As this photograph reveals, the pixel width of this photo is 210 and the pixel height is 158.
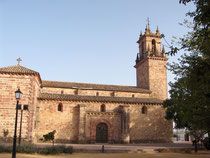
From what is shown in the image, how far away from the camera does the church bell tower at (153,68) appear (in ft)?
123

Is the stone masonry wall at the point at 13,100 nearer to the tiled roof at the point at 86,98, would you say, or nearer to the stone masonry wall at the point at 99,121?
the tiled roof at the point at 86,98

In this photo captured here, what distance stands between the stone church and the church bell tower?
10.4ft

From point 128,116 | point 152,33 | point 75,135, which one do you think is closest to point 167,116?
point 128,116

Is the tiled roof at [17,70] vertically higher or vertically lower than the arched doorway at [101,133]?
higher

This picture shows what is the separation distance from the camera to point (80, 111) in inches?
1120

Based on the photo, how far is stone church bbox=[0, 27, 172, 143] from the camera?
78.4 ft

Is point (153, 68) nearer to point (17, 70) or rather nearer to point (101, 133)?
point (101, 133)

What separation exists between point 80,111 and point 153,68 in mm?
16432

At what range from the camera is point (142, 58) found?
40.6 metres

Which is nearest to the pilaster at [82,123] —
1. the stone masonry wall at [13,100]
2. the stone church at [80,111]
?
the stone church at [80,111]

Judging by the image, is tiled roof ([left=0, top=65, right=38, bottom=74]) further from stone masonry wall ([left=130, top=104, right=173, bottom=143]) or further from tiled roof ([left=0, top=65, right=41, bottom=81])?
stone masonry wall ([left=130, top=104, right=173, bottom=143])

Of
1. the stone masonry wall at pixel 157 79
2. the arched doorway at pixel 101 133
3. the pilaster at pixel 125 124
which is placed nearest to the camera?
the pilaster at pixel 125 124

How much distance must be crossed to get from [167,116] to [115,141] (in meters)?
8.06

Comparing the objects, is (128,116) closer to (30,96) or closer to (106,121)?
(106,121)
